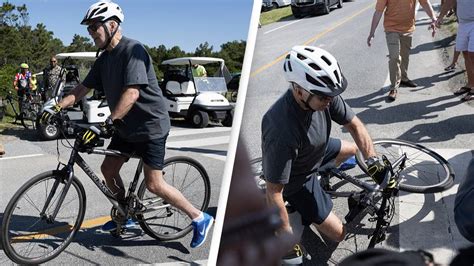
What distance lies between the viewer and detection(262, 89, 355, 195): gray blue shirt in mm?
719

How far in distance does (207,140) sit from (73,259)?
0.48 metres

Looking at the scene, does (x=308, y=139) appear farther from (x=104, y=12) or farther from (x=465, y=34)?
(x=104, y=12)

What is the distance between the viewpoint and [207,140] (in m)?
1.14

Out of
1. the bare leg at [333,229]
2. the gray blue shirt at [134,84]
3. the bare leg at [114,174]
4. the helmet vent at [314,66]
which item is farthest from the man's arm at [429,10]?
the bare leg at [114,174]

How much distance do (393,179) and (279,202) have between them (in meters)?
0.18

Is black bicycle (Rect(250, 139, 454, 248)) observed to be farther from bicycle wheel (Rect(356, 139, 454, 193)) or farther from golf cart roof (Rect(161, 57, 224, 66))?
golf cart roof (Rect(161, 57, 224, 66))

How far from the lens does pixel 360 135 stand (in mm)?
798

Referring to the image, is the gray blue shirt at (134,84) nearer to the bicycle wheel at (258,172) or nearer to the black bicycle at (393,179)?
the bicycle wheel at (258,172)

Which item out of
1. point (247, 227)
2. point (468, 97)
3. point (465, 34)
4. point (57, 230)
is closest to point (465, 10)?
point (465, 34)

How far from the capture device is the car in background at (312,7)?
0.87 meters

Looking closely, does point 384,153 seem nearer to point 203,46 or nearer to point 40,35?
point 203,46

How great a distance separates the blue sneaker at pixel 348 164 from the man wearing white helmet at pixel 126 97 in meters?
0.46

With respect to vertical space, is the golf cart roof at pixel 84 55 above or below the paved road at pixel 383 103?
above

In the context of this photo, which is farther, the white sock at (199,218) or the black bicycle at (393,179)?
the white sock at (199,218)
